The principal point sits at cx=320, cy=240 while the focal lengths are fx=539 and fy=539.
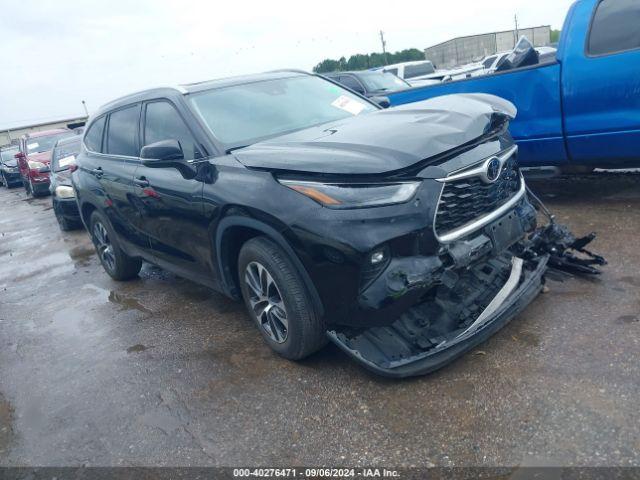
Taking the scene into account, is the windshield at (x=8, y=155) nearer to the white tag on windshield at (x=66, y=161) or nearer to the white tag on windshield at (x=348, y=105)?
the white tag on windshield at (x=66, y=161)

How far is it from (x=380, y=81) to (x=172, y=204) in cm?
949

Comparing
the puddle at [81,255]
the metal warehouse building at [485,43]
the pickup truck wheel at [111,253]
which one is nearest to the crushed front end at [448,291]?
the pickup truck wheel at [111,253]

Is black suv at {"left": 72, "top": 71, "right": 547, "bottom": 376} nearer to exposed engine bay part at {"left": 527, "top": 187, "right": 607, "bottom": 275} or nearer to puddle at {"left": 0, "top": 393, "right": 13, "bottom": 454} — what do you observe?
exposed engine bay part at {"left": 527, "top": 187, "right": 607, "bottom": 275}

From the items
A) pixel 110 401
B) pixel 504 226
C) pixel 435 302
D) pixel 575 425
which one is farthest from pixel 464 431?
pixel 110 401

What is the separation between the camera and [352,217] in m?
2.71

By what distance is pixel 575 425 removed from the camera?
246 centimetres

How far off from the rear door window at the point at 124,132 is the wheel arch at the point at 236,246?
5.10 ft

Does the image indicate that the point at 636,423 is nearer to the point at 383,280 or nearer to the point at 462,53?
the point at 383,280

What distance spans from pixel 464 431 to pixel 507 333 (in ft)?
3.14

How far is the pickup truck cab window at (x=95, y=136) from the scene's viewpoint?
5364 mm

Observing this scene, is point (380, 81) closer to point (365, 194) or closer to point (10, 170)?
point (365, 194)

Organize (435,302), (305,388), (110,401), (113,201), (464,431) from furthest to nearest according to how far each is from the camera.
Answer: (113,201)
(110,401)
(305,388)
(435,302)
(464,431)

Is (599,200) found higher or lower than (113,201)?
lower

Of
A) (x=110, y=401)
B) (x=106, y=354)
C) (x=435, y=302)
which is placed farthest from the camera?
(x=106, y=354)
